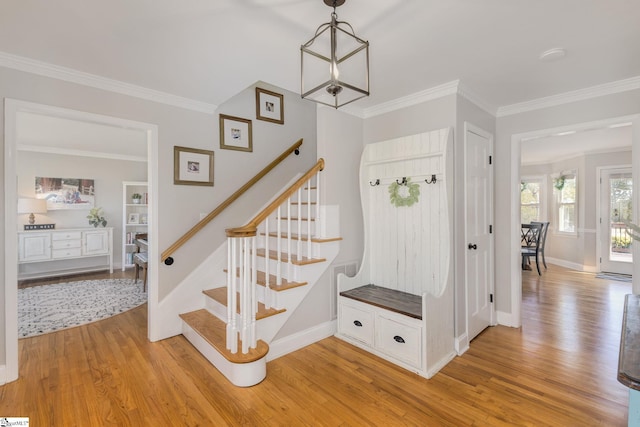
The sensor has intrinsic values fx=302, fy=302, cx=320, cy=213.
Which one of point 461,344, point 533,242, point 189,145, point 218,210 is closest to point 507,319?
point 461,344

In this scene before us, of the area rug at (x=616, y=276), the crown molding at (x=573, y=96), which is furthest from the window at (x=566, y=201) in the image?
the crown molding at (x=573, y=96)

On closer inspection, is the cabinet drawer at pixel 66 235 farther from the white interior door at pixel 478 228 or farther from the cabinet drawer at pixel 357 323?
the white interior door at pixel 478 228

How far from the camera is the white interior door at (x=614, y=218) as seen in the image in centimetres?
560

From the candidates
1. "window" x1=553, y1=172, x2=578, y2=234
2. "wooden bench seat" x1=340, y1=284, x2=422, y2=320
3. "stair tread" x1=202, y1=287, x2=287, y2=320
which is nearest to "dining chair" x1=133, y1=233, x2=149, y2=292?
"stair tread" x1=202, y1=287, x2=287, y2=320

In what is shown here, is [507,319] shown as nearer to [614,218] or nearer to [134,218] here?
[614,218]

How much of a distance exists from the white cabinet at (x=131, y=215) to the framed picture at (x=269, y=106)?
4058mm

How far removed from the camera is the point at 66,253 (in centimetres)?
539

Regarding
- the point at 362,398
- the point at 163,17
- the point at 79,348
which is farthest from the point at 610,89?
the point at 79,348

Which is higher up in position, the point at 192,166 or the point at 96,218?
the point at 192,166

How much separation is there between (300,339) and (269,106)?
2.60 meters

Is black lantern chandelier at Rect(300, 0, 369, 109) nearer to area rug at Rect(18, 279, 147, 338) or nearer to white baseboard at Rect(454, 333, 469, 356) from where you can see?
white baseboard at Rect(454, 333, 469, 356)

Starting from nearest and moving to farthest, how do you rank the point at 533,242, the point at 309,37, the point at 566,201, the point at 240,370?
the point at 309,37
the point at 240,370
the point at 533,242
the point at 566,201

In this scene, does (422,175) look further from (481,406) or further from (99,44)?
(99,44)

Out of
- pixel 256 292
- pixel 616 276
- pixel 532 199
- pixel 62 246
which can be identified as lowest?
pixel 616 276
